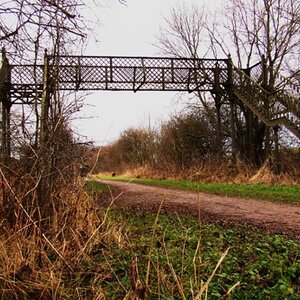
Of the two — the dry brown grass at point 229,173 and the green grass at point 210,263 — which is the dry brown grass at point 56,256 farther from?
the dry brown grass at point 229,173

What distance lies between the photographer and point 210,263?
3.49m

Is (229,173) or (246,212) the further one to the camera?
(229,173)

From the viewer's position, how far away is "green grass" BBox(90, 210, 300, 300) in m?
3.01

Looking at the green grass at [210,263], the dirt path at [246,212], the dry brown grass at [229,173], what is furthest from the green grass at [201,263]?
the dry brown grass at [229,173]

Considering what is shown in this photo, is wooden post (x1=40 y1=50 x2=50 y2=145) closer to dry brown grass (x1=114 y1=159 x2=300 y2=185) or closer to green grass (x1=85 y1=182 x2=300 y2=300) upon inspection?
green grass (x1=85 y1=182 x2=300 y2=300)

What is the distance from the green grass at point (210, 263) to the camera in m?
3.01

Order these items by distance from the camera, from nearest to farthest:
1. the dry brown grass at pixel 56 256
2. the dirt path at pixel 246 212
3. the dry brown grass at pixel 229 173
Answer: the dry brown grass at pixel 56 256 → the dirt path at pixel 246 212 → the dry brown grass at pixel 229 173

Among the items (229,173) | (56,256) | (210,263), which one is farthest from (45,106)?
(229,173)

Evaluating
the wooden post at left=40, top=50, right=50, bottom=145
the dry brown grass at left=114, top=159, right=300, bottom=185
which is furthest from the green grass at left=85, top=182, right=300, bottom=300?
the dry brown grass at left=114, top=159, right=300, bottom=185

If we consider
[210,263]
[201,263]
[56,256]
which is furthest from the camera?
[56,256]

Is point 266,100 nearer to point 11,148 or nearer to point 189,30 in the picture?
point 189,30

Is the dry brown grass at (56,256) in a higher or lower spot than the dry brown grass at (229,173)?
lower

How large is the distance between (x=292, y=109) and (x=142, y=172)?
1225 centimetres

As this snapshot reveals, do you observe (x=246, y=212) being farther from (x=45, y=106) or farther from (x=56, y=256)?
(x=45, y=106)
